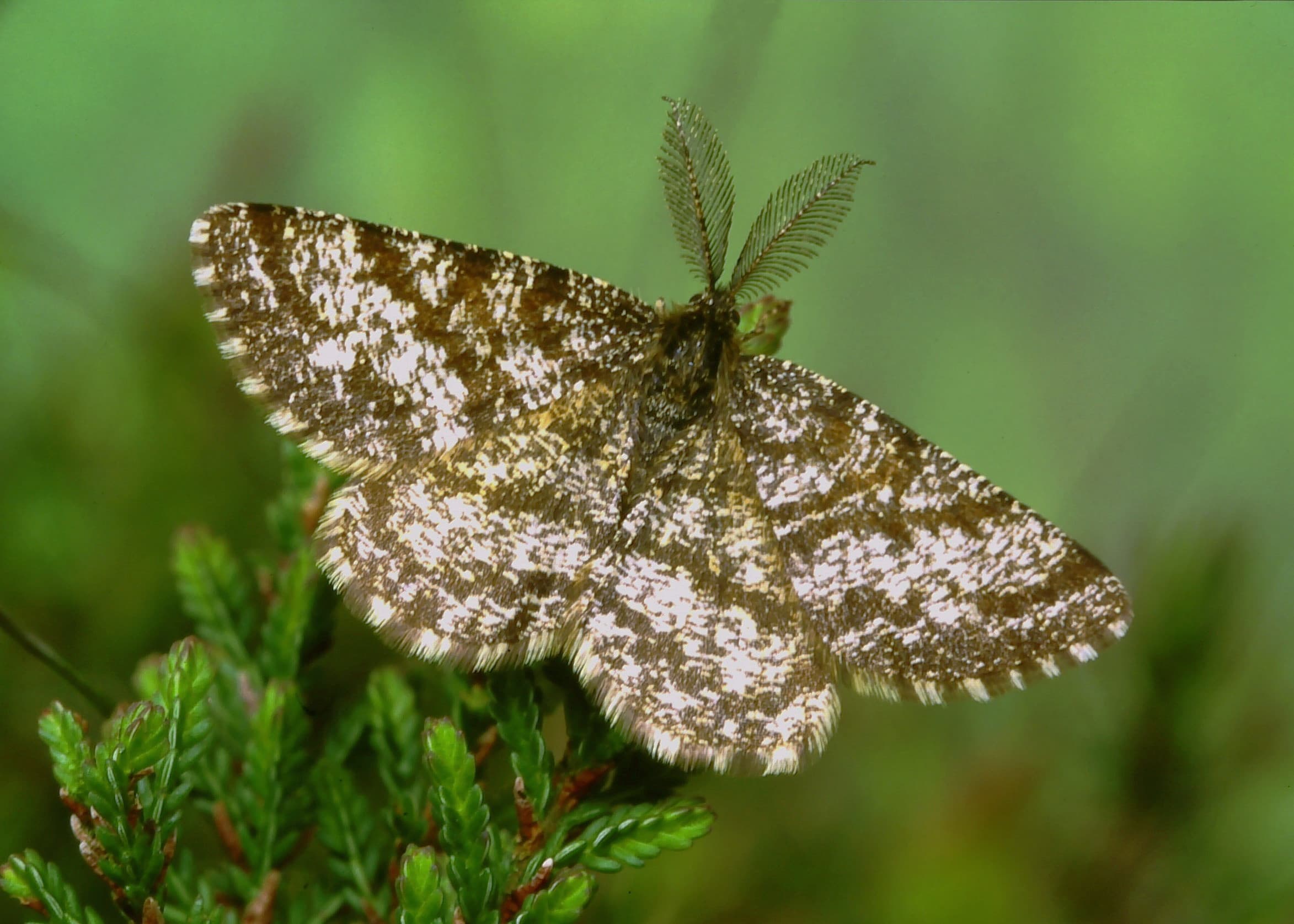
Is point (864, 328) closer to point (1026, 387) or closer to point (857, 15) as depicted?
point (1026, 387)

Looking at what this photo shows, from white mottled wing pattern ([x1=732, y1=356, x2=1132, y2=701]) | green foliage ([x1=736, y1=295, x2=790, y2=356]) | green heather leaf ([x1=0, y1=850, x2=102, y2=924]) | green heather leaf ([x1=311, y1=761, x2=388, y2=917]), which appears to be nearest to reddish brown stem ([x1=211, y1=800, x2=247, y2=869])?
green heather leaf ([x1=311, y1=761, x2=388, y2=917])

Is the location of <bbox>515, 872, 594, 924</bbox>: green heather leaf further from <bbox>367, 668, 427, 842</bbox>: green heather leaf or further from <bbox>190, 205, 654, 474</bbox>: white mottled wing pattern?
<bbox>190, 205, 654, 474</bbox>: white mottled wing pattern

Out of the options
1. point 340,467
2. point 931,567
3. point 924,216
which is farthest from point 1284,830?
point 340,467

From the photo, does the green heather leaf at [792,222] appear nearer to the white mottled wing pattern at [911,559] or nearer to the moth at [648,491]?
the moth at [648,491]

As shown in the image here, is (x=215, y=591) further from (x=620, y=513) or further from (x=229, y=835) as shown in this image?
(x=620, y=513)

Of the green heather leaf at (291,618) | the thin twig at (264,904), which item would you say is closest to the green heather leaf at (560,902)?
the thin twig at (264,904)
